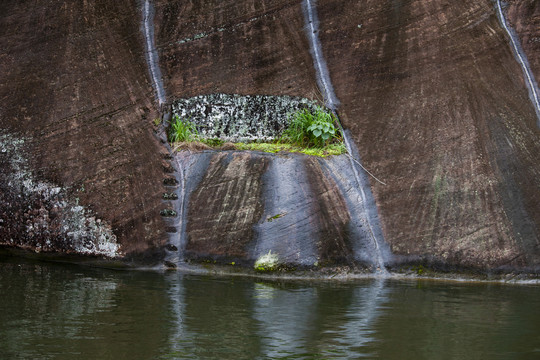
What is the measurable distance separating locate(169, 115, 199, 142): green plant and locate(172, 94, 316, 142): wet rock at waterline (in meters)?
0.06

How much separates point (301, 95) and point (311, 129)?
0.46 metres

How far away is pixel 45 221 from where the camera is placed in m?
5.39

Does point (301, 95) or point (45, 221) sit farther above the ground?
point (301, 95)

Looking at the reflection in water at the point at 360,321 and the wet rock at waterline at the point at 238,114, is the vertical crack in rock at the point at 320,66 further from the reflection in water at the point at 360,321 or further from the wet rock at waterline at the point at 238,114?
the reflection in water at the point at 360,321

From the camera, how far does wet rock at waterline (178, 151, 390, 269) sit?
17.4 ft

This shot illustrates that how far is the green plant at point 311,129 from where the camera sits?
230 inches

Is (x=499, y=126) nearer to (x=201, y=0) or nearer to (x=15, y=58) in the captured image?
(x=201, y=0)

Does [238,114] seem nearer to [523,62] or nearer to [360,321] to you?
[523,62]

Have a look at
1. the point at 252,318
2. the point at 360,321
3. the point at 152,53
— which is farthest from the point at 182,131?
the point at 360,321

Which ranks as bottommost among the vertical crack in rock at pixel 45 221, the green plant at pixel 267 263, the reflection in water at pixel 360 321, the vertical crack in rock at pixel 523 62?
the reflection in water at pixel 360 321

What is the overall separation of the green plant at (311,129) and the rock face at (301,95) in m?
0.18

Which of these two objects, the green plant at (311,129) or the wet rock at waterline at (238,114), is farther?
the wet rock at waterline at (238,114)

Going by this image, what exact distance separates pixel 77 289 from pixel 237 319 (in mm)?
1402

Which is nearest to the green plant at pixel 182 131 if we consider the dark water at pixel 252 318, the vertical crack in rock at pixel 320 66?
the vertical crack in rock at pixel 320 66
